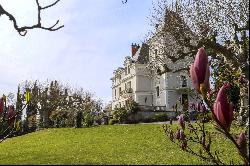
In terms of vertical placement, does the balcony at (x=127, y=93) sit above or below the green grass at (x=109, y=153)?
above

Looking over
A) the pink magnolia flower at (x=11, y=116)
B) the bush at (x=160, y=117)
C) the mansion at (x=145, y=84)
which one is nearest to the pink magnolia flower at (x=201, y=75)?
the pink magnolia flower at (x=11, y=116)

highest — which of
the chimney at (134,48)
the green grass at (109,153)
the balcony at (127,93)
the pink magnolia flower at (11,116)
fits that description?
the chimney at (134,48)

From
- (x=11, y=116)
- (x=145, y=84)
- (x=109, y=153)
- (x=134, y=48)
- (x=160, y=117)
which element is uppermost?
(x=134, y=48)

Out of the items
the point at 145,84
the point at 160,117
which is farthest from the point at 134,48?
the point at 160,117

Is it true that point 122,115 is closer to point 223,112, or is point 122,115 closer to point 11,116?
point 11,116

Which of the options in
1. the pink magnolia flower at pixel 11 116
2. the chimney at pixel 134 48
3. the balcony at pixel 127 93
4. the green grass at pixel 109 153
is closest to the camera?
the pink magnolia flower at pixel 11 116

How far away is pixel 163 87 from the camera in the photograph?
63188 millimetres

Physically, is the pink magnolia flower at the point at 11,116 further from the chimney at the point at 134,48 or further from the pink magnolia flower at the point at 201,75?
the chimney at the point at 134,48

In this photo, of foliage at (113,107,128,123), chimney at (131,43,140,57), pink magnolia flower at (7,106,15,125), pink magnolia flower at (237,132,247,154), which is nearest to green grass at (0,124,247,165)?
pink magnolia flower at (7,106,15,125)

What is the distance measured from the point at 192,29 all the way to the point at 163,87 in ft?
116

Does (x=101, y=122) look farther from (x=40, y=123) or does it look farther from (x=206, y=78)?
(x=206, y=78)

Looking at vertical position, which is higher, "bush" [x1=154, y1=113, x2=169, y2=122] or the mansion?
the mansion

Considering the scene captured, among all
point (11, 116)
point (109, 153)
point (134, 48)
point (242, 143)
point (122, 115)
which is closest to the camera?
point (242, 143)

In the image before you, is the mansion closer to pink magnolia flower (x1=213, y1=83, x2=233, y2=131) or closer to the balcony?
the balcony
